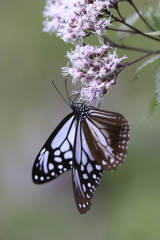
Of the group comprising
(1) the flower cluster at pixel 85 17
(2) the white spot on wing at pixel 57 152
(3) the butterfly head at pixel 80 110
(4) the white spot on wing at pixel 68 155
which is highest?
(1) the flower cluster at pixel 85 17

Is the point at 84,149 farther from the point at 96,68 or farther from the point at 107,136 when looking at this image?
the point at 96,68

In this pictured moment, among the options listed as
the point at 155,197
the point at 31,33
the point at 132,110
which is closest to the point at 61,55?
the point at 31,33

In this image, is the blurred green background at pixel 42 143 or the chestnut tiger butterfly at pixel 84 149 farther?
the blurred green background at pixel 42 143

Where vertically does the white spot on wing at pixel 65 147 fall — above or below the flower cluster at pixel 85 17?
below

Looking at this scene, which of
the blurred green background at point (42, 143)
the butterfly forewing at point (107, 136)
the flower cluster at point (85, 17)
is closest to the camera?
the flower cluster at point (85, 17)

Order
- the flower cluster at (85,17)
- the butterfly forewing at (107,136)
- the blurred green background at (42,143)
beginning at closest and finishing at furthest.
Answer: the flower cluster at (85,17)
the butterfly forewing at (107,136)
the blurred green background at (42,143)

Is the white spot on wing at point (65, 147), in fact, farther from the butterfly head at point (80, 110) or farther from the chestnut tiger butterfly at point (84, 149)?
the butterfly head at point (80, 110)

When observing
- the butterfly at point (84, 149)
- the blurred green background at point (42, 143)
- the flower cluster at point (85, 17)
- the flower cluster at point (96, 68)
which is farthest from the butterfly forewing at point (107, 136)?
the blurred green background at point (42, 143)

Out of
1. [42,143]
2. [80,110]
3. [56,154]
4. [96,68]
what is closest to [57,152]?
[56,154]
